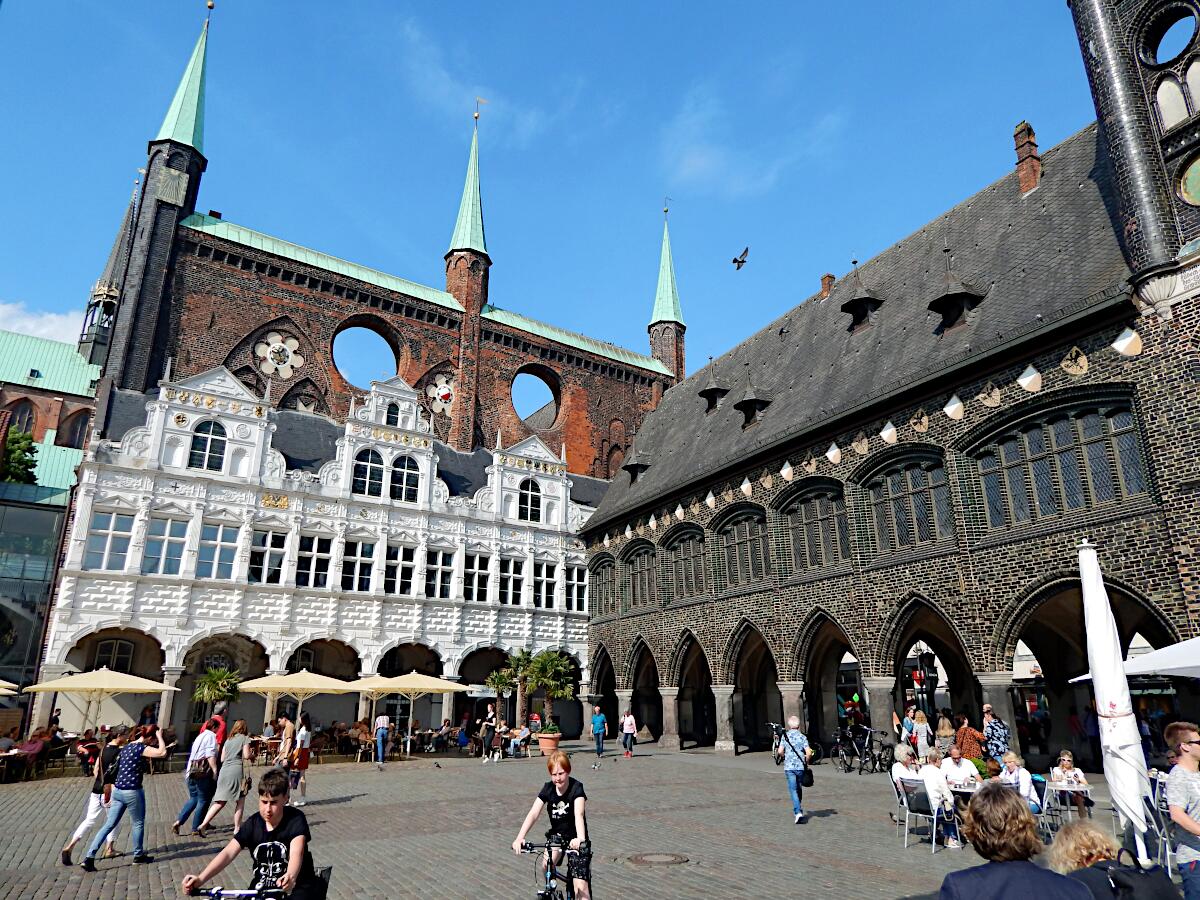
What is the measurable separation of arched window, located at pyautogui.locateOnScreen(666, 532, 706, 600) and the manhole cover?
17.3m

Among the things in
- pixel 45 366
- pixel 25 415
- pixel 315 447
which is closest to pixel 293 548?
pixel 315 447

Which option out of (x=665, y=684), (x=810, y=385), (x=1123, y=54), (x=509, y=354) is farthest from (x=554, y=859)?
(x=509, y=354)

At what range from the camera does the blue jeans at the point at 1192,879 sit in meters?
5.57

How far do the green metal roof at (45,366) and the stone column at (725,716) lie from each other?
43482 mm

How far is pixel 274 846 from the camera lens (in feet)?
15.4

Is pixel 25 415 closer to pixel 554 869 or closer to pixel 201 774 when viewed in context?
pixel 201 774

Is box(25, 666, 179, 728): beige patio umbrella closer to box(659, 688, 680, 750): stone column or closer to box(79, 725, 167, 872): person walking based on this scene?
box(79, 725, 167, 872): person walking

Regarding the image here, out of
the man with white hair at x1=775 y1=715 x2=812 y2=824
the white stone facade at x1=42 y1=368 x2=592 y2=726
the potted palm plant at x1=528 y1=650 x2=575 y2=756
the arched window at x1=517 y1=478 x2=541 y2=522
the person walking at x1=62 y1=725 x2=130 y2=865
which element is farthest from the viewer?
the arched window at x1=517 y1=478 x2=541 y2=522

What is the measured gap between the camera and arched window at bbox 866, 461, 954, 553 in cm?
1880

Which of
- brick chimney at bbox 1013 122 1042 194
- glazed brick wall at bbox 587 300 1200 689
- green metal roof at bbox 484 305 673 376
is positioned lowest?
glazed brick wall at bbox 587 300 1200 689

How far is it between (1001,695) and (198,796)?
14.8m

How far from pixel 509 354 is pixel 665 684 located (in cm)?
1880

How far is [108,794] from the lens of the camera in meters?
10.0

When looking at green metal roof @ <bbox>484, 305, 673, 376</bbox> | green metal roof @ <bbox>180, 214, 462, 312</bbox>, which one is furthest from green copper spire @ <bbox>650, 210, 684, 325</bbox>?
green metal roof @ <bbox>180, 214, 462, 312</bbox>
